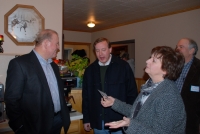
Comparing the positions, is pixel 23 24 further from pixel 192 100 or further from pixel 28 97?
pixel 192 100

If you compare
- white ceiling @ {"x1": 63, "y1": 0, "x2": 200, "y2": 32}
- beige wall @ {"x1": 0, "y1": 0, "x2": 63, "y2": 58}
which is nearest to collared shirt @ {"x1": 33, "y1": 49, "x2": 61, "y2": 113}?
beige wall @ {"x1": 0, "y1": 0, "x2": 63, "y2": 58}

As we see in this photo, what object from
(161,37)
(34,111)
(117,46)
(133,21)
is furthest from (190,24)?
(34,111)

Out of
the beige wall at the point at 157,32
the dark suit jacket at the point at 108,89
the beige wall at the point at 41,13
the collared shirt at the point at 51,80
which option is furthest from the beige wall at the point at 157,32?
the collared shirt at the point at 51,80

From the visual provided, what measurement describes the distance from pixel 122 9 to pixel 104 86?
3.02 meters

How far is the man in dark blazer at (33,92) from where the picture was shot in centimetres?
143

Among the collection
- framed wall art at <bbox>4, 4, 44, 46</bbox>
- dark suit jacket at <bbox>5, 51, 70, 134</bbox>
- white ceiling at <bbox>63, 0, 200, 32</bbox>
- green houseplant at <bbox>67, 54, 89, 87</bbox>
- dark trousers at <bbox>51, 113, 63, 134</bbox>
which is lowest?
dark trousers at <bbox>51, 113, 63, 134</bbox>

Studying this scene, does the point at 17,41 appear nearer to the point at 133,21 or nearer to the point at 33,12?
the point at 33,12

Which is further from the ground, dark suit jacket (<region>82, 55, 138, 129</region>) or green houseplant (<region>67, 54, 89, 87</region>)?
green houseplant (<region>67, 54, 89, 87</region>)

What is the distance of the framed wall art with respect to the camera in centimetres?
243

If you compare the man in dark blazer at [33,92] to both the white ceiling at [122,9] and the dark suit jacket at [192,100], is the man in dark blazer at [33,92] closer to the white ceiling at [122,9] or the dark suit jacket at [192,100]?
the dark suit jacket at [192,100]

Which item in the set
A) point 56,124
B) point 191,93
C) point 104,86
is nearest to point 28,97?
point 56,124

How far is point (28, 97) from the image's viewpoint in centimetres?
149

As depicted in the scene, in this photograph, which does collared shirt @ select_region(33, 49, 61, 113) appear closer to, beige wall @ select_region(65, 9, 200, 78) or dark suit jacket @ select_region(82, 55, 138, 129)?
dark suit jacket @ select_region(82, 55, 138, 129)

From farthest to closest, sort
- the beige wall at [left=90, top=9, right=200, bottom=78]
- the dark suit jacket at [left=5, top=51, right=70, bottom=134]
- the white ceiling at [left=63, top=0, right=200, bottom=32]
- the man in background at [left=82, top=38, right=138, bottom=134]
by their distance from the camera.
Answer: the beige wall at [left=90, top=9, right=200, bottom=78], the white ceiling at [left=63, top=0, right=200, bottom=32], the man in background at [left=82, top=38, right=138, bottom=134], the dark suit jacket at [left=5, top=51, right=70, bottom=134]
